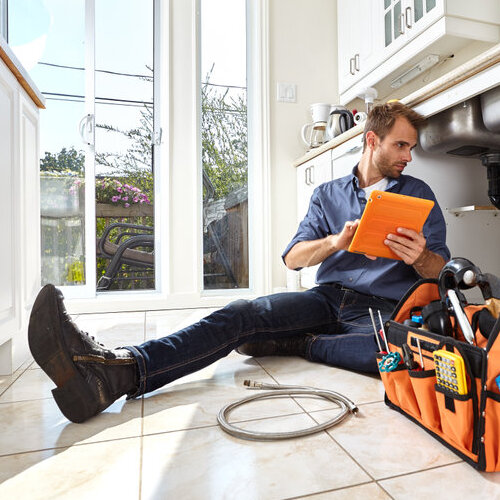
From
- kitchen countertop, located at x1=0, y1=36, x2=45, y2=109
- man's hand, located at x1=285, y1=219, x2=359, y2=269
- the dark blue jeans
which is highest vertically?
kitchen countertop, located at x1=0, y1=36, x2=45, y2=109

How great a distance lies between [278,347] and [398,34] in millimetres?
1791

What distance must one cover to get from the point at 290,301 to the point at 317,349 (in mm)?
168

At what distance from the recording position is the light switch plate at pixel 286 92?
2686 millimetres

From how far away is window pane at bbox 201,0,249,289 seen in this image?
106 inches

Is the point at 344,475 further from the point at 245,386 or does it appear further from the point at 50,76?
the point at 50,76

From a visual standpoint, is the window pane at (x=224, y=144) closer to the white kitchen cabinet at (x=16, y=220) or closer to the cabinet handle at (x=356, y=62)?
the cabinet handle at (x=356, y=62)

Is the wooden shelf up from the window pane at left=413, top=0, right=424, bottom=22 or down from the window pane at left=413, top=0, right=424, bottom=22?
down

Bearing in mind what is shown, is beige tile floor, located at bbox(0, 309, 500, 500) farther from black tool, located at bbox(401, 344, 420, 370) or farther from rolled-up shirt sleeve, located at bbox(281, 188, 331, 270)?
rolled-up shirt sleeve, located at bbox(281, 188, 331, 270)

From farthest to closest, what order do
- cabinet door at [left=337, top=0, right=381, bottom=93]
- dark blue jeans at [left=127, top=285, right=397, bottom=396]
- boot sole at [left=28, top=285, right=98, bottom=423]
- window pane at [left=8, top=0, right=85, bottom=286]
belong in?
1. window pane at [left=8, top=0, right=85, bottom=286]
2. cabinet door at [left=337, top=0, right=381, bottom=93]
3. dark blue jeans at [left=127, top=285, right=397, bottom=396]
4. boot sole at [left=28, top=285, right=98, bottom=423]

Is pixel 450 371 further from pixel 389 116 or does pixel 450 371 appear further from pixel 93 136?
pixel 93 136

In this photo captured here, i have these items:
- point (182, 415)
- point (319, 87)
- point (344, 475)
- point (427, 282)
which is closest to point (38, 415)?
point (182, 415)

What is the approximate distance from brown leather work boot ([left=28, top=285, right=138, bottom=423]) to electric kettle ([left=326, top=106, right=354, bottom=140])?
1833mm

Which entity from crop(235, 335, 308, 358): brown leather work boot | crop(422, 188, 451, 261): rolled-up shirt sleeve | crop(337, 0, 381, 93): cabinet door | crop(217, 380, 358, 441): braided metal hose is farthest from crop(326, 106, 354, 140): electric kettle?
crop(217, 380, 358, 441): braided metal hose

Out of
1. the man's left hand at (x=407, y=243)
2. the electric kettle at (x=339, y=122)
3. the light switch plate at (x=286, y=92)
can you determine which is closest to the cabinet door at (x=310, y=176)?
the electric kettle at (x=339, y=122)
